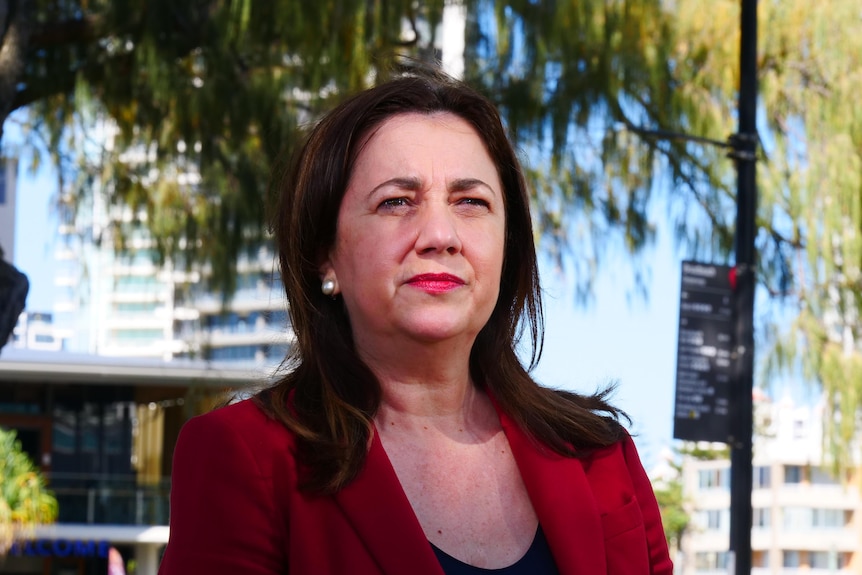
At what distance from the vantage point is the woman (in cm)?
186

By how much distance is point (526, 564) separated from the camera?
1.94m

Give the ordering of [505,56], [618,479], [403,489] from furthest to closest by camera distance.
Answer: [505,56], [618,479], [403,489]

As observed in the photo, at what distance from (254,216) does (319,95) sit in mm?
1036

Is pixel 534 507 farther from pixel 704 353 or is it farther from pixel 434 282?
pixel 704 353

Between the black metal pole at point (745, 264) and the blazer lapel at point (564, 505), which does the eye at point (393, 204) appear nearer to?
the blazer lapel at point (564, 505)

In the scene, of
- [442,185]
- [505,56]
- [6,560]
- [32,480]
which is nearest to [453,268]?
[442,185]

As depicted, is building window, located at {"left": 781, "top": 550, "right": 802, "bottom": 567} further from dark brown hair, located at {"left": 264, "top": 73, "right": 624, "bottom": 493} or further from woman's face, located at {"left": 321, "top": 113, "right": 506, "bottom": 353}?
woman's face, located at {"left": 321, "top": 113, "right": 506, "bottom": 353}

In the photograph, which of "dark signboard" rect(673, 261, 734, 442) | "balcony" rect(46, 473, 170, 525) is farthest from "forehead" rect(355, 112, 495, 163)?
"balcony" rect(46, 473, 170, 525)

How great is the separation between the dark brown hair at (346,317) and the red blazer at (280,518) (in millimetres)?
58

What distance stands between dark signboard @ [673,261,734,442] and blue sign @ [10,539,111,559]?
94.6ft

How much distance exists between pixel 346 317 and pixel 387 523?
1.25 ft

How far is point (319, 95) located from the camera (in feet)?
29.2

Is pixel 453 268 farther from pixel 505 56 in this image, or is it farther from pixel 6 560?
pixel 6 560

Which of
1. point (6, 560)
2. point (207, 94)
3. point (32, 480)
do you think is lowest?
point (6, 560)
